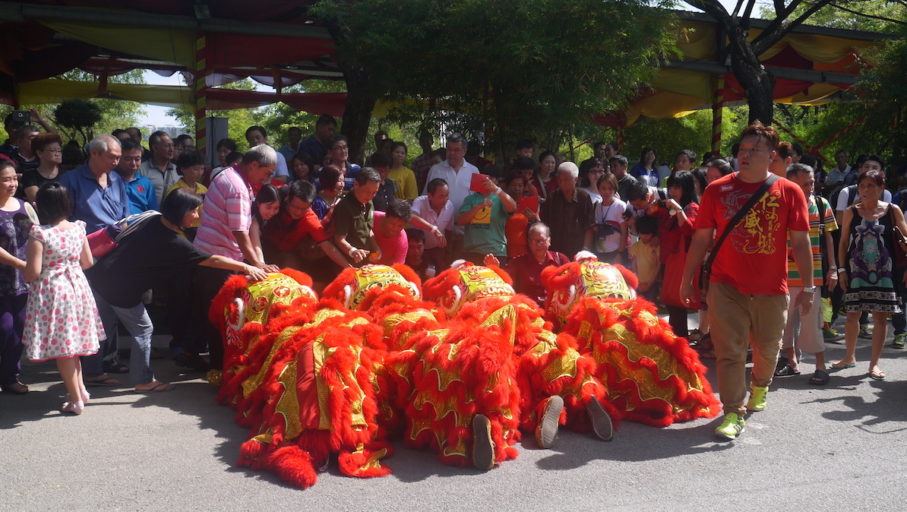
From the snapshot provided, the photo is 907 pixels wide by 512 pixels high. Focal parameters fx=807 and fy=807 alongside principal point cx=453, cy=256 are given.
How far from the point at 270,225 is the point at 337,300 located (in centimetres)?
136

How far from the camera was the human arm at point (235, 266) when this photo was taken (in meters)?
5.48

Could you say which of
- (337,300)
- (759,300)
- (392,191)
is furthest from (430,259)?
(759,300)

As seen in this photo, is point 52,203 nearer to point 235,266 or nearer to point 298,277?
point 235,266

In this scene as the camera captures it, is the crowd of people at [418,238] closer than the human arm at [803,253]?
No

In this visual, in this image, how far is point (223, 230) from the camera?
6043mm

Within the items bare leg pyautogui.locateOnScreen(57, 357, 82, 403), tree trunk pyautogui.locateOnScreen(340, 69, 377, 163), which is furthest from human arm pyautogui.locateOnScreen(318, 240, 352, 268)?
tree trunk pyautogui.locateOnScreen(340, 69, 377, 163)

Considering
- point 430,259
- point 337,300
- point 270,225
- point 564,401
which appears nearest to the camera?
point 564,401

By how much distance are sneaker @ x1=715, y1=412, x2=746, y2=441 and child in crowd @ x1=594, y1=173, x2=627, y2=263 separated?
3.07m

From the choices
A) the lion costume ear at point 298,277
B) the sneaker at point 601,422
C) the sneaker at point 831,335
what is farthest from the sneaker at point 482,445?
the sneaker at point 831,335

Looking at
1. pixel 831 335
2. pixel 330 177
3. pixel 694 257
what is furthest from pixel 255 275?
pixel 831 335

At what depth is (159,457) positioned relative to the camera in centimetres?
436

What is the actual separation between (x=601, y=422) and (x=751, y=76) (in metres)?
10.6

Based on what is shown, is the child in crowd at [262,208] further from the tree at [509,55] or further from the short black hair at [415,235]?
the tree at [509,55]

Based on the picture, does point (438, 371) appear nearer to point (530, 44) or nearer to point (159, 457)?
point (159, 457)
